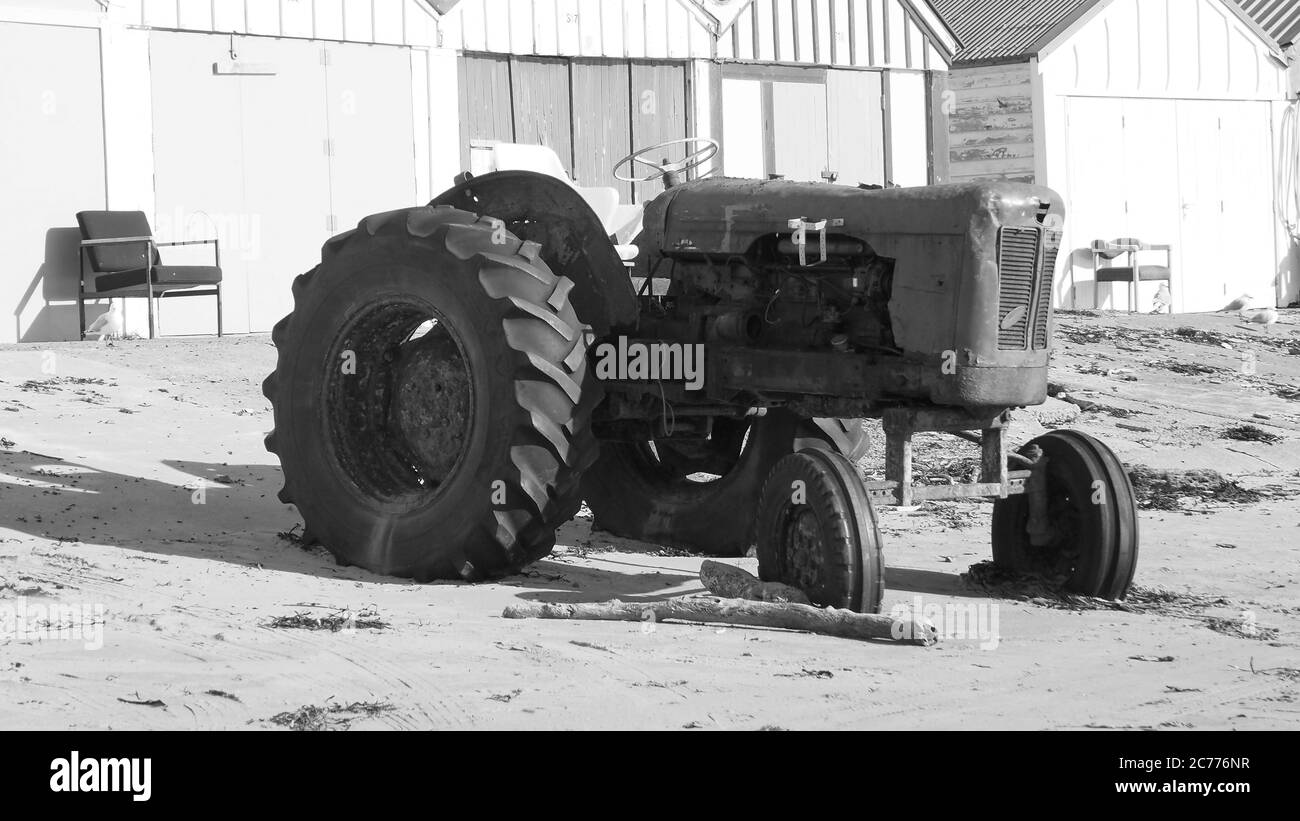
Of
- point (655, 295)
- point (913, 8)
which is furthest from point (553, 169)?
point (913, 8)

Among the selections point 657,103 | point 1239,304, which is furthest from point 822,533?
point 1239,304

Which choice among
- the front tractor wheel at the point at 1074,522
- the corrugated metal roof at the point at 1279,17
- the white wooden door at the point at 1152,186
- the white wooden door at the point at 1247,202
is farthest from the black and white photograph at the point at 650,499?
the corrugated metal roof at the point at 1279,17

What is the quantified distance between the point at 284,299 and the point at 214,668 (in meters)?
11.3

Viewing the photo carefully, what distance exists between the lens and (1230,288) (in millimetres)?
23516

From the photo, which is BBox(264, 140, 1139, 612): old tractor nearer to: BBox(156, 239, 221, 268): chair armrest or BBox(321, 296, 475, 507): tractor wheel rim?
BBox(321, 296, 475, 507): tractor wheel rim

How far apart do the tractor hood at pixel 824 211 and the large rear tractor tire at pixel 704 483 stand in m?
0.95

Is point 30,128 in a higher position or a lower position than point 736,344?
higher

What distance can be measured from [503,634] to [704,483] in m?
2.38

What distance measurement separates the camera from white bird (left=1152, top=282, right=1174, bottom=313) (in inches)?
878

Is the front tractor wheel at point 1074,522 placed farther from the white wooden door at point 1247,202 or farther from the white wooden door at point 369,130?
the white wooden door at point 1247,202

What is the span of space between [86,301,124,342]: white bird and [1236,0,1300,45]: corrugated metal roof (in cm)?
1744

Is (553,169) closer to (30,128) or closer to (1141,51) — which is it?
(30,128)

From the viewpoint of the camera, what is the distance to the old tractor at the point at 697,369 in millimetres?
6262

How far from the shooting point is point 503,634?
18.7 feet
